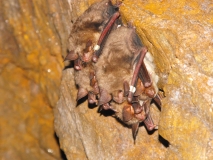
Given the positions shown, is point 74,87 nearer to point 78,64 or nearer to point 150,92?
point 78,64

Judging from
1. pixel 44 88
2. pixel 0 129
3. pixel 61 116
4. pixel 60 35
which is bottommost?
pixel 0 129

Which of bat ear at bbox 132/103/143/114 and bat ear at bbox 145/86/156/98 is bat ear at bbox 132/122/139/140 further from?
bat ear at bbox 145/86/156/98

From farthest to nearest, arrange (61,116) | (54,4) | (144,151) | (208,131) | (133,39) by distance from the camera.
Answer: (54,4)
(61,116)
(144,151)
(133,39)
(208,131)

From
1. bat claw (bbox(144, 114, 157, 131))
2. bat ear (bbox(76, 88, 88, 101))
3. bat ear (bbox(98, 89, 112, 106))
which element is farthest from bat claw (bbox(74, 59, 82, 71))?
bat claw (bbox(144, 114, 157, 131))

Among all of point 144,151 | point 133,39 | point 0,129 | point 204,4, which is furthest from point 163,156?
point 0,129

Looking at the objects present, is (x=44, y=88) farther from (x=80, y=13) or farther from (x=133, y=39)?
(x=133, y=39)

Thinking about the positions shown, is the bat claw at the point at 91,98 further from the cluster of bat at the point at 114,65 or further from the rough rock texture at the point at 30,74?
the rough rock texture at the point at 30,74

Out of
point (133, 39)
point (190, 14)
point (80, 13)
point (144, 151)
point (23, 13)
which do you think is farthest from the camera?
point (23, 13)

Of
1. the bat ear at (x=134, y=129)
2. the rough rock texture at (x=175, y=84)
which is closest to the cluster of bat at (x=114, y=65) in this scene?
the bat ear at (x=134, y=129)
